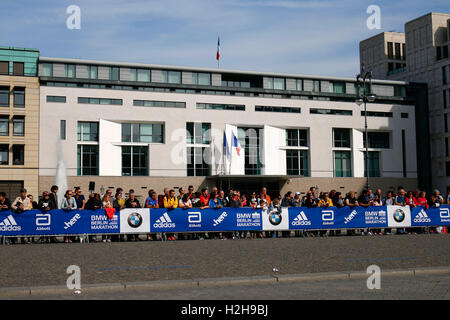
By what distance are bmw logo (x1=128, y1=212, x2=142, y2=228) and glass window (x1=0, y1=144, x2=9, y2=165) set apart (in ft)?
128

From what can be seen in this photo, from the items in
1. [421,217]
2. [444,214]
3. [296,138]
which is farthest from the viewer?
[296,138]

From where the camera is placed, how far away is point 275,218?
69.3 ft

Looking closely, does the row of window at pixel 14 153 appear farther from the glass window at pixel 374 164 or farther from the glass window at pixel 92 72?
the glass window at pixel 374 164

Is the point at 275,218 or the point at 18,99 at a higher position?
the point at 18,99

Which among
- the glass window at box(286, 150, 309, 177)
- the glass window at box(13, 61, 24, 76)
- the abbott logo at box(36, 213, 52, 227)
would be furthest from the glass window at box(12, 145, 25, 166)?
the abbott logo at box(36, 213, 52, 227)

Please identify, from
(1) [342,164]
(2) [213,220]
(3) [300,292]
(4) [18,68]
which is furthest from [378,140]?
(3) [300,292]

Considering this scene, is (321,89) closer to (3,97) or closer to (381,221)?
(3,97)

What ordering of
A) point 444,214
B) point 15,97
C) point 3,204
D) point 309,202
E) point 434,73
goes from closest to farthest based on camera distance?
point 3,204, point 309,202, point 444,214, point 15,97, point 434,73

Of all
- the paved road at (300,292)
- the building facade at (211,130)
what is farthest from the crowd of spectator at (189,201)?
the building facade at (211,130)

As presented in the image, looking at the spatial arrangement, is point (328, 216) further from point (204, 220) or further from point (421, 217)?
point (204, 220)

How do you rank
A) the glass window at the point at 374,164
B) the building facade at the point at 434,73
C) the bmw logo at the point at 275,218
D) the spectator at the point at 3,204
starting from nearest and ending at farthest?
the spectator at the point at 3,204, the bmw logo at the point at 275,218, the glass window at the point at 374,164, the building facade at the point at 434,73

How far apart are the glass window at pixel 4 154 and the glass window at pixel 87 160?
6.80 m

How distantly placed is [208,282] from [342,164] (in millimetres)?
55979

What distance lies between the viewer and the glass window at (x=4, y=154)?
178ft
